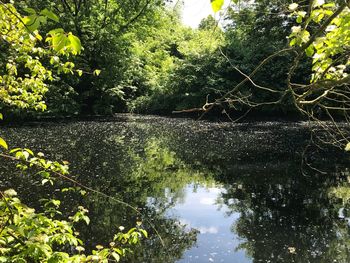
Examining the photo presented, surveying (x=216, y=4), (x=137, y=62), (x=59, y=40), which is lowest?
(x=59, y=40)

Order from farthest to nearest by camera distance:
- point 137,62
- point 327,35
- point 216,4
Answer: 1. point 137,62
2. point 327,35
3. point 216,4

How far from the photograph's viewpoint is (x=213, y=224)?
7461 millimetres

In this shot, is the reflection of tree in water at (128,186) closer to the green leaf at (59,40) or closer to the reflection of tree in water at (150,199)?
the reflection of tree in water at (150,199)

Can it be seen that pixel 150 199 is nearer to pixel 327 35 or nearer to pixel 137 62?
pixel 327 35

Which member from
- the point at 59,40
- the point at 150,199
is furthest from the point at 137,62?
the point at 59,40

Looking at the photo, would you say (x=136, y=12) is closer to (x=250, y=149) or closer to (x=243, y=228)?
(x=250, y=149)

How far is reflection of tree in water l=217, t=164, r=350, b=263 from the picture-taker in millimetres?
5910

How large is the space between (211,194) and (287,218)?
89.8 inches

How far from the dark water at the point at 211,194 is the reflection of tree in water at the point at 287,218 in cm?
2

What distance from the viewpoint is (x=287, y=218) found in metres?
7.30

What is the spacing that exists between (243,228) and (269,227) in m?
0.47

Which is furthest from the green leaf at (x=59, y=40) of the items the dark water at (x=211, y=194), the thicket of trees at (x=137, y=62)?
the thicket of trees at (x=137, y=62)

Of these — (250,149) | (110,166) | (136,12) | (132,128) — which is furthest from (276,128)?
(136,12)

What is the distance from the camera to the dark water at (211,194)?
6.22 meters
